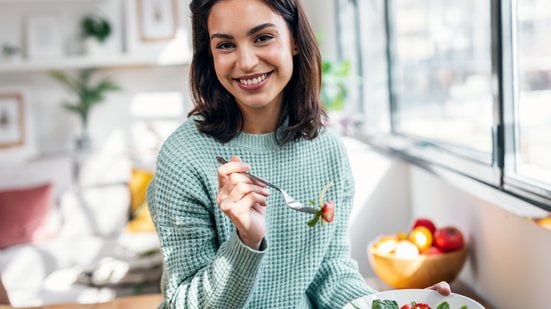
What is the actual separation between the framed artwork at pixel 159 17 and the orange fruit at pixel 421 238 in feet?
9.63

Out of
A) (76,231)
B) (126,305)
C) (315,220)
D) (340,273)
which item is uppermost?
(315,220)

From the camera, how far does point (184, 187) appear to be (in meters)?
1.13

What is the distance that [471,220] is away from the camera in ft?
5.96

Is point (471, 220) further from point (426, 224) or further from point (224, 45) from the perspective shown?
point (224, 45)

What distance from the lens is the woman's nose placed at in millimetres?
1105

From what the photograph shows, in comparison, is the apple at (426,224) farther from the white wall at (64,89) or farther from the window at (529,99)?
the white wall at (64,89)

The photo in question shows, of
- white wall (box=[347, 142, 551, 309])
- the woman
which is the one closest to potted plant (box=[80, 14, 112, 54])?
white wall (box=[347, 142, 551, 309])

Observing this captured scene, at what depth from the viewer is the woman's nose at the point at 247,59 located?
1105 mm

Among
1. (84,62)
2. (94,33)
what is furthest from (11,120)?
(94,33)

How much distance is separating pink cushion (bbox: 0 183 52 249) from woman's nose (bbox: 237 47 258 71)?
2768 mm

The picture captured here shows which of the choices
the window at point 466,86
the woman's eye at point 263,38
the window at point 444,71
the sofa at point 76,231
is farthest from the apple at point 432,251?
the sofa at point 76,231

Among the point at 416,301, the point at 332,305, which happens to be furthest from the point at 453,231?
the point at 416,301

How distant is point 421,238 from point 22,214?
245 cm

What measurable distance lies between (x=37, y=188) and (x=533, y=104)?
2.83 meters
